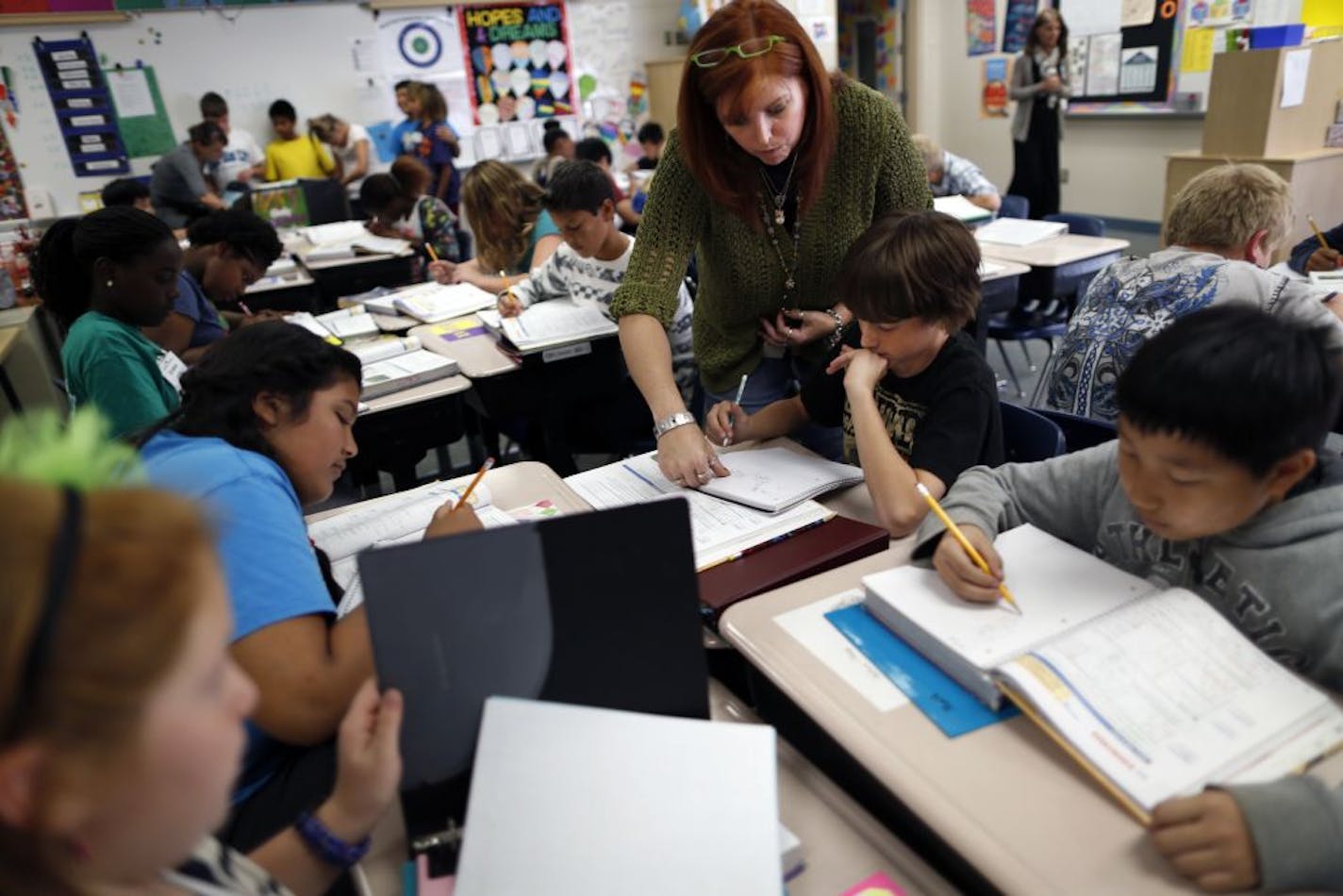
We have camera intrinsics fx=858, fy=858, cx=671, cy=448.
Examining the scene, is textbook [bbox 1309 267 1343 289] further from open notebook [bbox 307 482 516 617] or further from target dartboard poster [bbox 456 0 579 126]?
target dartboard poster [bbox 456 0 579 126]

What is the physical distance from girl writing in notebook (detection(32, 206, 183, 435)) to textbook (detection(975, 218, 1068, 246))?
111 inches

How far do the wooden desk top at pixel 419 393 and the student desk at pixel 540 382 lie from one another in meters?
0.06

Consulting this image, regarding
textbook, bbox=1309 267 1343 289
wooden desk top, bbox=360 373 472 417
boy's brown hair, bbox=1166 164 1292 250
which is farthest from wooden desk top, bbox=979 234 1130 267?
wooden desk top, bbox=360 373 472 417

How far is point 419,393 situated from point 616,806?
5.91ft

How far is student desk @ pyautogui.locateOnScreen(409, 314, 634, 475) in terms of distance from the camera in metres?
2.47

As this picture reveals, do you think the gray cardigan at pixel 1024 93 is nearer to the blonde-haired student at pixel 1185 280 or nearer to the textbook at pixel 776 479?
the blonde-haired student at pixel 1185 280

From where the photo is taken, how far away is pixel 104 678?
452 mm

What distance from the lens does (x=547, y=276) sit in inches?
111

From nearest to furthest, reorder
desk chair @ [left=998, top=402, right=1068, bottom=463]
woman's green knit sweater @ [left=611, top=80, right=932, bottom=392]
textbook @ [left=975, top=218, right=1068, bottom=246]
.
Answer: desk chair @ [left=998, top=402, right=1068, bottom=463] → woman's green knit sweater @ [left=611, top=80, right=932, bottom=392] → textbook @ [left=975, top=218, right=1068, bottom=246]

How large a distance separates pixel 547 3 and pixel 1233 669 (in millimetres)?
7189

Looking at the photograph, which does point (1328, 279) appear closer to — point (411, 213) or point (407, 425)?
point (407, 425)

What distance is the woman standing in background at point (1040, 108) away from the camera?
5.82 meters

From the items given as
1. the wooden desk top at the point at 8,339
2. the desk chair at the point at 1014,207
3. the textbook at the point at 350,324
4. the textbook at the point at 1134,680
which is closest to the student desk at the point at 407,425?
the textbook at the point at 350,324

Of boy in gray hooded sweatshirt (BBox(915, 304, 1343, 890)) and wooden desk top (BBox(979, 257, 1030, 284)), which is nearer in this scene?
boy in gray hooded sweatshirt (BBox(915, 304, 1343, 890))
